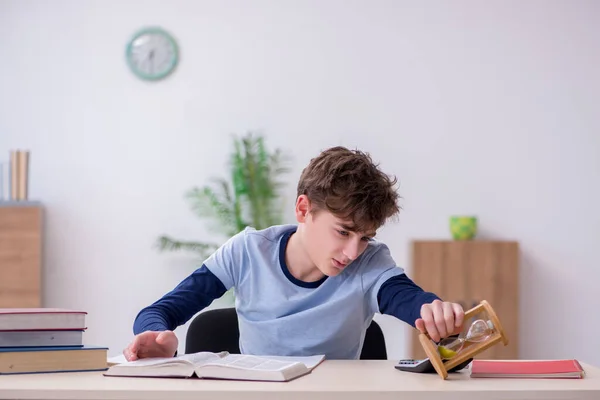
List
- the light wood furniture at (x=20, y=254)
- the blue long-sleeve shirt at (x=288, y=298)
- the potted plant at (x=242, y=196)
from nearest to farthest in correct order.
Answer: the blue long-sleeve shirt at (x=288, y=298) < the light wood furniture at (x=20, y=254) < the potted plant at (x=242, y=196)

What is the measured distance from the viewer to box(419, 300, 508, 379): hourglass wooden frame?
1558 mm

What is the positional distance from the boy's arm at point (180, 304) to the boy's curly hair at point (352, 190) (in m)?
0.36

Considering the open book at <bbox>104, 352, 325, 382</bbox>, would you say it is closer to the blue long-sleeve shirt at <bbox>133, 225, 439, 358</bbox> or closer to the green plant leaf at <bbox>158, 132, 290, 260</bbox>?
the blue long-sleeve shirt at <bbox>133, 225, 439, 358</bbox>

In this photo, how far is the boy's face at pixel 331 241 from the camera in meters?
Answer: 1.94

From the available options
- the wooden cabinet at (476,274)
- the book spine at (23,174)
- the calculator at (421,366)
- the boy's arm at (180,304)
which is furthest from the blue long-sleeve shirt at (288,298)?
the book spine at (23,174)

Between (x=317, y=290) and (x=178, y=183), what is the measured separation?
2.94m

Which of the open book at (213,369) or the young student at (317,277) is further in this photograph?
the young student at (317,277)

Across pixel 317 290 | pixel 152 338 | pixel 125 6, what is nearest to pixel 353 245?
pixel 317 290

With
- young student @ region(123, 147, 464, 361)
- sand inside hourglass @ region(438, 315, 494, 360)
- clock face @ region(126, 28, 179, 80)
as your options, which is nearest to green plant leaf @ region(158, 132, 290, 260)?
clock face @ region(126, 28, 179, 80)

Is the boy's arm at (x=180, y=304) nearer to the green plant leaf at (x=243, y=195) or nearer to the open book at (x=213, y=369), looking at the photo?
the open book at (x=213, y=369)

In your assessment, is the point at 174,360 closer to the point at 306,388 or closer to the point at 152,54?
the point at 306,388

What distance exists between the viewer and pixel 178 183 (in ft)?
16.0

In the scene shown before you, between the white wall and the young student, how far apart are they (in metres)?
2.70

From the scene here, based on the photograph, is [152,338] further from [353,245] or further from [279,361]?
[353,245]
